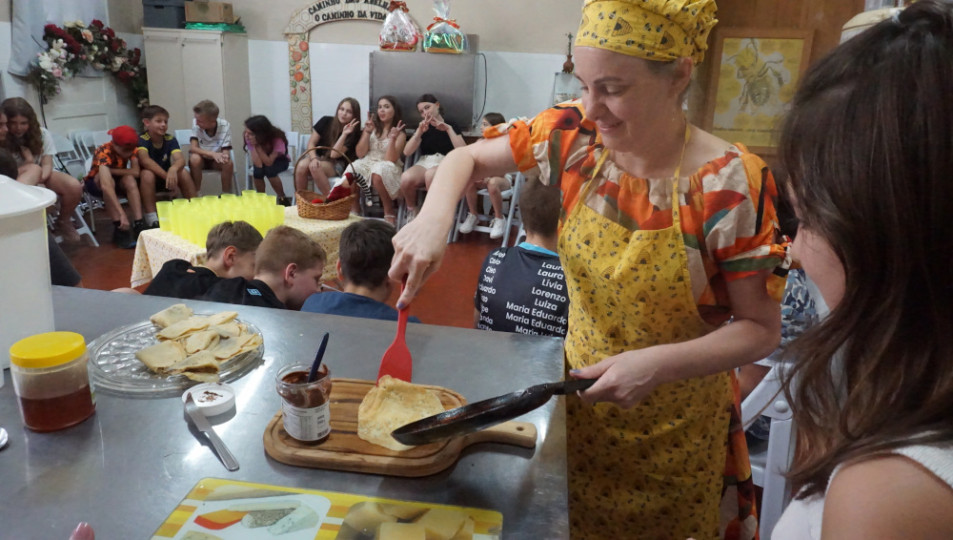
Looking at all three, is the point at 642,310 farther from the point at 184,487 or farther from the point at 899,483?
the point at 184,487

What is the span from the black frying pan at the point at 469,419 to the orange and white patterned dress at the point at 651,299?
0.33 m

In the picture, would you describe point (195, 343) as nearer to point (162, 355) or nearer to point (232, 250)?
point (162, 355)

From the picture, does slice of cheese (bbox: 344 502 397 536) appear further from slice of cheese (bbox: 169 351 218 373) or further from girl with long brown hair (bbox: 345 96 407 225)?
girl with long brown hair (bbox: 345 96 407 225)

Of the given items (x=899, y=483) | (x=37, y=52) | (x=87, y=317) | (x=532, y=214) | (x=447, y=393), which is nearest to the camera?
(x=899, y=483)

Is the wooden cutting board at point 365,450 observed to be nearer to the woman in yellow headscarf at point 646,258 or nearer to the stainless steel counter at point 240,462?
the stainless steel counter at point 240,462

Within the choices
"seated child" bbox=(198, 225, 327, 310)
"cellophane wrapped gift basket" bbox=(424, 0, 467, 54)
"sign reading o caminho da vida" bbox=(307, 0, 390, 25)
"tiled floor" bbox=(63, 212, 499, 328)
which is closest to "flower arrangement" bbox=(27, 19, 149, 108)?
"tiled floor" bbox=(63, 212, 499, 328)

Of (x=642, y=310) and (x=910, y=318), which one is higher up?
(x=910, y=318)

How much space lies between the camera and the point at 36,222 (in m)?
1.10

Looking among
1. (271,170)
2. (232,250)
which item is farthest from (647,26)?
(271,170)

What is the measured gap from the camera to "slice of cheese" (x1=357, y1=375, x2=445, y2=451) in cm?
95

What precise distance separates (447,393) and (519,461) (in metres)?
0.19

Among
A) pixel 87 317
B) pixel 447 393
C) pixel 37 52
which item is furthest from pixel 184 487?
pixel 37 52

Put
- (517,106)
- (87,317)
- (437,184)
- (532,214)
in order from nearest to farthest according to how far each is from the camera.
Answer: (437,184)
(87,317)
(532,214)
(517,106)

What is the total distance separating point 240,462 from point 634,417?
0.70 meters
